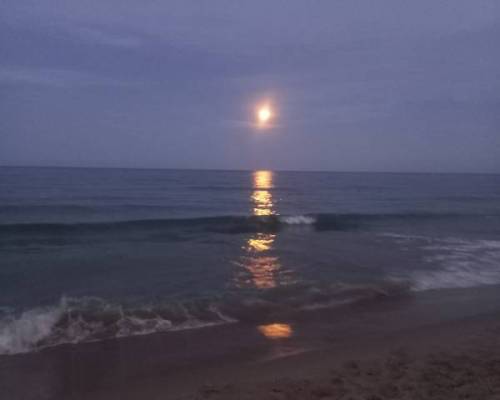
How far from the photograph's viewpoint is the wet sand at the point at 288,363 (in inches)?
197

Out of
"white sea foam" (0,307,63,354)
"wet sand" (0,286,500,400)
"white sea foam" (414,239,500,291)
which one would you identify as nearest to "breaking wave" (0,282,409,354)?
"white sea foam" (0,307,63,354)

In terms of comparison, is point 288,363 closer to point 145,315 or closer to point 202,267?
point 145,315

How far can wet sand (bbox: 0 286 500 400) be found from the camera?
16.5ft

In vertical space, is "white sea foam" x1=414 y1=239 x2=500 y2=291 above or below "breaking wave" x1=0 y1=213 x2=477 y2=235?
below

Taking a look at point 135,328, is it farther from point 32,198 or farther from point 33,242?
point 32,198

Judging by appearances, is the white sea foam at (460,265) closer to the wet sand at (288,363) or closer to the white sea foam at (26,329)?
the wet sand at (288,363)

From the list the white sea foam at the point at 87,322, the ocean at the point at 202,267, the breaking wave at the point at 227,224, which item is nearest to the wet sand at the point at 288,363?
the white sea foam at the point at 87,322

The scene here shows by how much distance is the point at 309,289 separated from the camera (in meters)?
9.55

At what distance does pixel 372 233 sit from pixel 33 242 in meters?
13.2

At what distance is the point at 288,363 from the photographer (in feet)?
19.4

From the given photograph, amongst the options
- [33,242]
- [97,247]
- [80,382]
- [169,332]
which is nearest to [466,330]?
[169,332]

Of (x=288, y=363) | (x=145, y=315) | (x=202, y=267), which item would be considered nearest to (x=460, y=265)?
(x=202, y=267)

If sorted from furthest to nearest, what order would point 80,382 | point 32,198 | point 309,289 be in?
point 32,198
point 309,289
point 80,382

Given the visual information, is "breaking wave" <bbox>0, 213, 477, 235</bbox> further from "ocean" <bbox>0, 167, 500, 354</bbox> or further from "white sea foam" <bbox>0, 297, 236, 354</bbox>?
"white sea foam" <bbox>0, 297, 236, 354</bbox>
